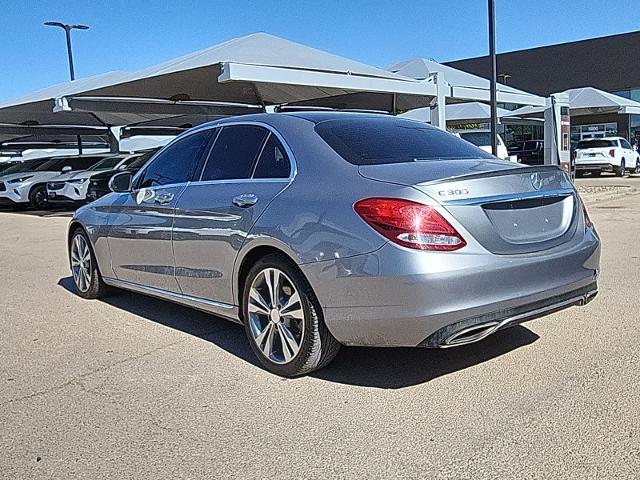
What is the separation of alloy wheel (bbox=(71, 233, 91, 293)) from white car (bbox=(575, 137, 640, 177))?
75.8 feet

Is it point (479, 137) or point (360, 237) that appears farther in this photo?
point (479, 137)

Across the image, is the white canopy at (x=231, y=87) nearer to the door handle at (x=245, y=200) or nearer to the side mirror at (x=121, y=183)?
the side mirror at (x=121, y=183)

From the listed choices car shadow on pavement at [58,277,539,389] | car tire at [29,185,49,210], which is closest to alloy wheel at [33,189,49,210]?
car tire at [29,185,49,210]

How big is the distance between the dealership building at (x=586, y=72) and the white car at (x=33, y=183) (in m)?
30.1

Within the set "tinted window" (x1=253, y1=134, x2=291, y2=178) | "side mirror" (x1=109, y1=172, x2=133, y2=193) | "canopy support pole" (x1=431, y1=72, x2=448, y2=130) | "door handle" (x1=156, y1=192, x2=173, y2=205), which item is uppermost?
"canopy support pole" (x1=431, y1=72, x2=448, y2=130)

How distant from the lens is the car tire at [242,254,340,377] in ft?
13.0

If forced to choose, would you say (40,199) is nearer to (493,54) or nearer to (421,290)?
(493,54)

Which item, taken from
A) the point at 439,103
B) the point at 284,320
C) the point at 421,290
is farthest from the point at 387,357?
the point at 439,103

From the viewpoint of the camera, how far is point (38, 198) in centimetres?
1948

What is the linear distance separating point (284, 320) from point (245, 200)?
0.79 m

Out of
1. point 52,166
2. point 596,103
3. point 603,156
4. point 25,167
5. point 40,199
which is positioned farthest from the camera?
point 596,103

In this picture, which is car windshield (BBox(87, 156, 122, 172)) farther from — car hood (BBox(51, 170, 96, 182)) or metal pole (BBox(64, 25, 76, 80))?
metal pole (BBox(64, 25, 76, 80))

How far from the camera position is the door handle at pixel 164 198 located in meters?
5.14

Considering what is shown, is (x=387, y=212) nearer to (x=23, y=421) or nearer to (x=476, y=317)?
(x=476, y=317)
